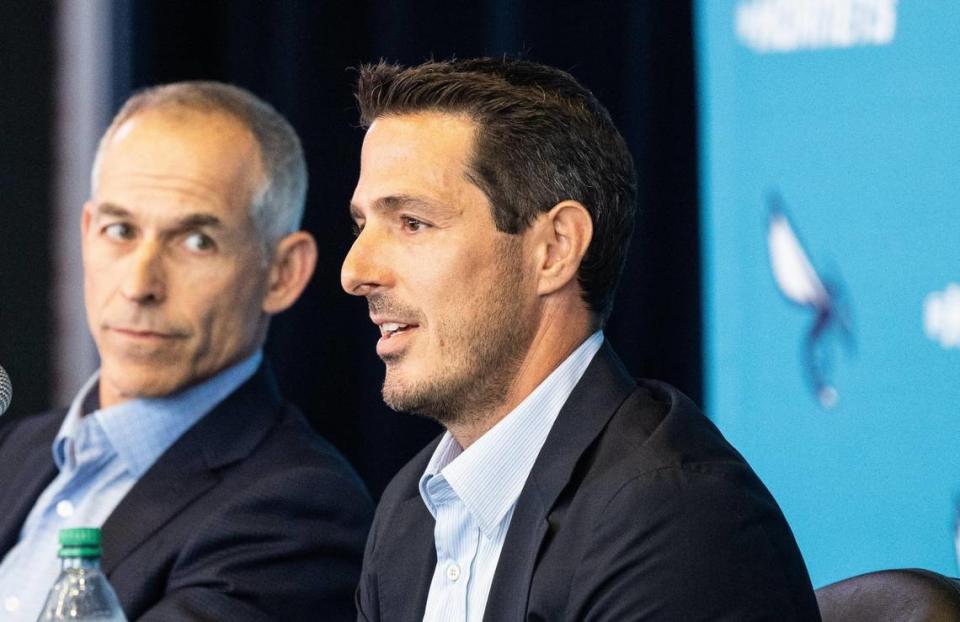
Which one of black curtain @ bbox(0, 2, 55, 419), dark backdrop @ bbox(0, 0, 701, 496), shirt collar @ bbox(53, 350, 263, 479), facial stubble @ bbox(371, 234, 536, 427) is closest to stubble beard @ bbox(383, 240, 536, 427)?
facial stubble @ bbox(371, 234, 536, 427)

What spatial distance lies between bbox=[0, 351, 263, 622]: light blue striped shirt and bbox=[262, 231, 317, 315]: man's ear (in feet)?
0.56

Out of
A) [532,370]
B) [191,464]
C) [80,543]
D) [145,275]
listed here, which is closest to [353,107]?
[145,275]

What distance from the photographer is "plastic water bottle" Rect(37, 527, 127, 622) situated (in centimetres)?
182

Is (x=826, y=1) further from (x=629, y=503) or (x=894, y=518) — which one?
(x=629, y=503)

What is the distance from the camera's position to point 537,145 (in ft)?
6.68

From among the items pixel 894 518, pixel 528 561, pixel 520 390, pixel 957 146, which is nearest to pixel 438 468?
pixel 520 390

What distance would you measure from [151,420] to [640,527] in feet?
4.23

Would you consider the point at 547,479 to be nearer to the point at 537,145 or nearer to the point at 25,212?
the point at 537,145

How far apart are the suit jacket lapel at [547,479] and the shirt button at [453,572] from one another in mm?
126

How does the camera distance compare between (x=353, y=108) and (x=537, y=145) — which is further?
(x=353, y=108)

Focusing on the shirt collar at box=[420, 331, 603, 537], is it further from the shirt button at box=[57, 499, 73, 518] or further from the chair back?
the shirt button at box=[57, 499, 73, 518]

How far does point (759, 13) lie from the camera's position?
275 cm

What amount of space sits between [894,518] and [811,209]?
22.4 inches

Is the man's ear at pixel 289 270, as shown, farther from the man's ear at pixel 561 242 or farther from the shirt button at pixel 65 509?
the man's ear at pixel 561 242
